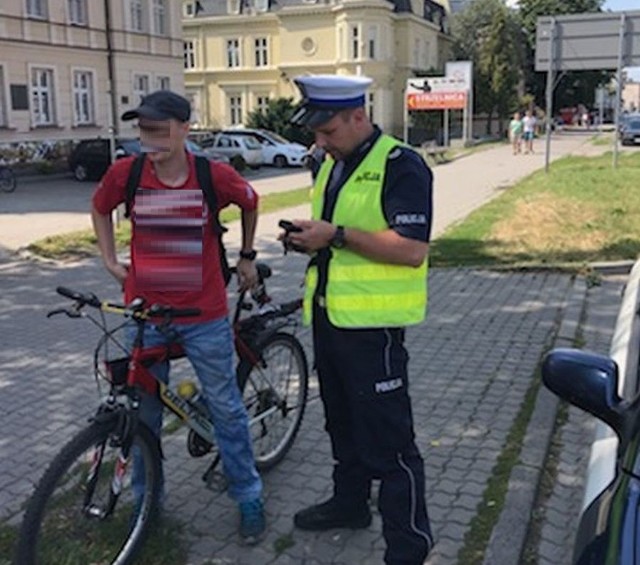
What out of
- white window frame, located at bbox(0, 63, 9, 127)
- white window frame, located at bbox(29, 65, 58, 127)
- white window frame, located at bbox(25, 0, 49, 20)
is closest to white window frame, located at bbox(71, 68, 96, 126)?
white window frame, located at bbox(29, 65, 58, 127)

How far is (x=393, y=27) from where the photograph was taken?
53.2 m

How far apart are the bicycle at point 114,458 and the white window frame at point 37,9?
29.1 m

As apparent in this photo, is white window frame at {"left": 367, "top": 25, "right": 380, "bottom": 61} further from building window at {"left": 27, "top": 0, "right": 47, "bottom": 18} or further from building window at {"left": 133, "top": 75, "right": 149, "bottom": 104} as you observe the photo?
building window at {"left": 27, "top": 0, "right": 47, "bottom": 18}

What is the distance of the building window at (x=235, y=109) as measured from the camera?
178 ft

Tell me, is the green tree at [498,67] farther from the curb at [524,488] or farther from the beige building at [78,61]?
the curb at [524,488]

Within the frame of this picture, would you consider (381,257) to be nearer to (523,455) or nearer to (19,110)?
(523,455)

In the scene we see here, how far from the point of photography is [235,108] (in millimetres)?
54750

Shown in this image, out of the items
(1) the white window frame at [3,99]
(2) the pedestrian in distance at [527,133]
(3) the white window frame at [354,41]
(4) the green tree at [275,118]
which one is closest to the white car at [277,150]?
(4) the green tree at [275,118]

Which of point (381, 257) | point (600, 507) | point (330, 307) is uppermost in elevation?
point (381, 257)

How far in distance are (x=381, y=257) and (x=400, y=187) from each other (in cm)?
27

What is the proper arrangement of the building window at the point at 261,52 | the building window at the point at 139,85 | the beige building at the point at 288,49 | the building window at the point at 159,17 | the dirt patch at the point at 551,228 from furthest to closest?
1. the building window at the point at 261,52
2. the beige building at the point at 288,49
3. the building window at the point at 159,17
4. the building window at the point at 139,85
5. the dirt patch at the point at 551,228

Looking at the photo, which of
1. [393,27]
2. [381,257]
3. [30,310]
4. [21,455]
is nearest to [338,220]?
[381,257]

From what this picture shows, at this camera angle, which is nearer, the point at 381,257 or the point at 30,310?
the point at 381,257

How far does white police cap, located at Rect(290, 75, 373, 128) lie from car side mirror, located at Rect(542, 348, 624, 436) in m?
1.22
